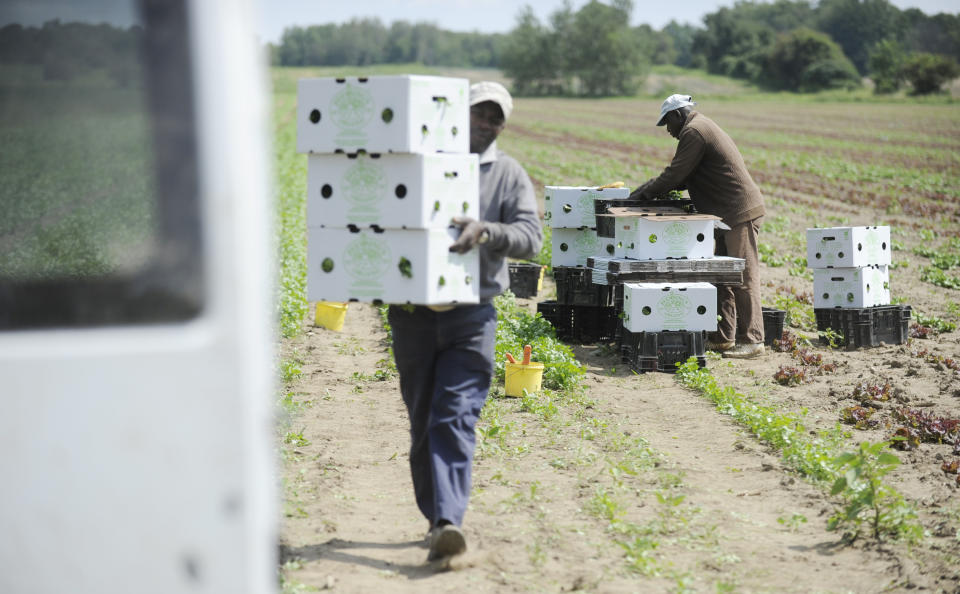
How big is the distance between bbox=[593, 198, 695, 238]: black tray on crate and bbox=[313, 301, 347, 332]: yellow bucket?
2785 millimetres

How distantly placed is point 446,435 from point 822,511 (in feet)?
7.37

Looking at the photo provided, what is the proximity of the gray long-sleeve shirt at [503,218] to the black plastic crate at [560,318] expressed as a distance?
5065 mm

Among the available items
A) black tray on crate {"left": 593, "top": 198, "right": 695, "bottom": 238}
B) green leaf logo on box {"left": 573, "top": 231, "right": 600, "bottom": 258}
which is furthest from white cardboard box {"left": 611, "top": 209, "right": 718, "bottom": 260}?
green leaf logo on box {"left": 573, "top": 231, "right": 600, "bottom": 258}

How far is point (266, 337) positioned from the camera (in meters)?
2.36

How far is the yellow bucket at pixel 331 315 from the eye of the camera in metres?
10.0

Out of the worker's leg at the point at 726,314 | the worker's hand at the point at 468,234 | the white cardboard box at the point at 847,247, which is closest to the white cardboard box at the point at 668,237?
the worker's leg at the point at 726,314

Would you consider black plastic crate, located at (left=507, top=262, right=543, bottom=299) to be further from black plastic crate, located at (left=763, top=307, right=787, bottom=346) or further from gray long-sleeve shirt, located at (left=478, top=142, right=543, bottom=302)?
gray long-sleeve shirt, located at (left=478, top=142, right=543, bottom=302)

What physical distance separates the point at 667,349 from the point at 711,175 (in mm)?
1659

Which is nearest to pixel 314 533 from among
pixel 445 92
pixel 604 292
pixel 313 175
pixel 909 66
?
pixel 313 175

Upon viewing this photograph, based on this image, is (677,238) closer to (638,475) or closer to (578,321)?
(578,321)

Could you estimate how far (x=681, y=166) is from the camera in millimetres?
8633

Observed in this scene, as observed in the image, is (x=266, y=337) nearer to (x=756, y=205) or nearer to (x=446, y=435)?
(x=446, y=435)

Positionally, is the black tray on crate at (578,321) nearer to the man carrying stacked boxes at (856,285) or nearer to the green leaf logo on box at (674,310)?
the green leaf logo on box at (674,310)

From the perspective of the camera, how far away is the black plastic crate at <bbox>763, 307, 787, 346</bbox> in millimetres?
9383
